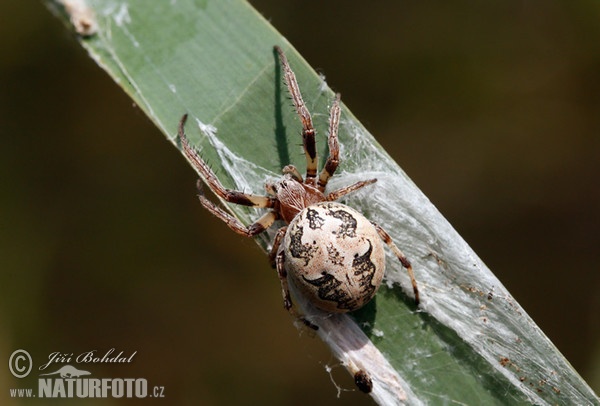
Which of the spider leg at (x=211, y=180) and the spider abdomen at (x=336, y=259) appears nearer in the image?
the spider abdomen at (x=336, y=259)

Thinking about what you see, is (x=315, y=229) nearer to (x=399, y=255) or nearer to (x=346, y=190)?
(x=346, y=190)

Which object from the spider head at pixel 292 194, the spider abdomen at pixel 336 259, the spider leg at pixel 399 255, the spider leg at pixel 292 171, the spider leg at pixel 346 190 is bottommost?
the spider leg at pixel 399 255

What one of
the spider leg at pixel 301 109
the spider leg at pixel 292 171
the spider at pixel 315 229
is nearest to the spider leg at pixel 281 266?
the spider at pixel 315 229

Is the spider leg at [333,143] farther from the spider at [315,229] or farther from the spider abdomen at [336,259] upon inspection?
the spider abdomen at [336,259]

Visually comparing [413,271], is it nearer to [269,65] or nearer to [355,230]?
[355,230]

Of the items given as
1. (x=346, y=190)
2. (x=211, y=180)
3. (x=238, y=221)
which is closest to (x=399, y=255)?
(x=346, y=190)

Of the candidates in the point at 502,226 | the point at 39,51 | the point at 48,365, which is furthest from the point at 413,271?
the point at 39,51

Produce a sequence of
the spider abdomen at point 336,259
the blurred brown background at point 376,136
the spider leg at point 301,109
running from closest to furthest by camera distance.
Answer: the spider abdomen at point 336,259
the spider leg at point 301,109
the blurred brown background at point 376,136

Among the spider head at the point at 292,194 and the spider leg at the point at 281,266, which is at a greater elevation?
the spider head at the point at 292,194
